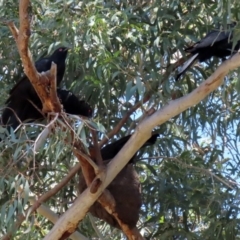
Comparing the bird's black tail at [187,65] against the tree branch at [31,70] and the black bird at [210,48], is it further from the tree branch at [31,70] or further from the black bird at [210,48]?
the tree branch at [31,70]

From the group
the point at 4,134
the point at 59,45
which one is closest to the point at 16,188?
the point at 4,134

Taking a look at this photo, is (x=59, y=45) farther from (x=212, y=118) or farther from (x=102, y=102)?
(x=212, y=118)

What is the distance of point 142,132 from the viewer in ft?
9.51

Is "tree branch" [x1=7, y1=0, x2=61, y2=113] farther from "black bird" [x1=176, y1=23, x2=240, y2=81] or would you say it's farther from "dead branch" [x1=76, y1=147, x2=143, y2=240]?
"black bird" [x1=176, y1=23, x2=240, y2=81]

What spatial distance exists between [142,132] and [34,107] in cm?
69

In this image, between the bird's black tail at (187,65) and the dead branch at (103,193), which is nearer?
the dead branch at (103,193)

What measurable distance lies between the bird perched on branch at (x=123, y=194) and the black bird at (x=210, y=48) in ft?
1.54

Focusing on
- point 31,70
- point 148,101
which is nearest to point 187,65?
point 148,101

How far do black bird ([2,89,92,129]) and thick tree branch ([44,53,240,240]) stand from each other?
0.45 meters

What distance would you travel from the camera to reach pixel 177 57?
12.1ft

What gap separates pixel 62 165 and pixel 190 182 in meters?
0.75

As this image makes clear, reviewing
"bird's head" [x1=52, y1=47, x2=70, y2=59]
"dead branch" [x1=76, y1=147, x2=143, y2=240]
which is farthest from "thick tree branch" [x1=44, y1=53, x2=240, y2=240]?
"bird's head" [x1=52, y1=47, x2=70, y2=59]

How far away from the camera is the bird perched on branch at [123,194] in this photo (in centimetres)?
328

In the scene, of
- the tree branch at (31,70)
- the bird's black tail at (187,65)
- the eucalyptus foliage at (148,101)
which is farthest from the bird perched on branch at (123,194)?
the tree branch at (31,70)
